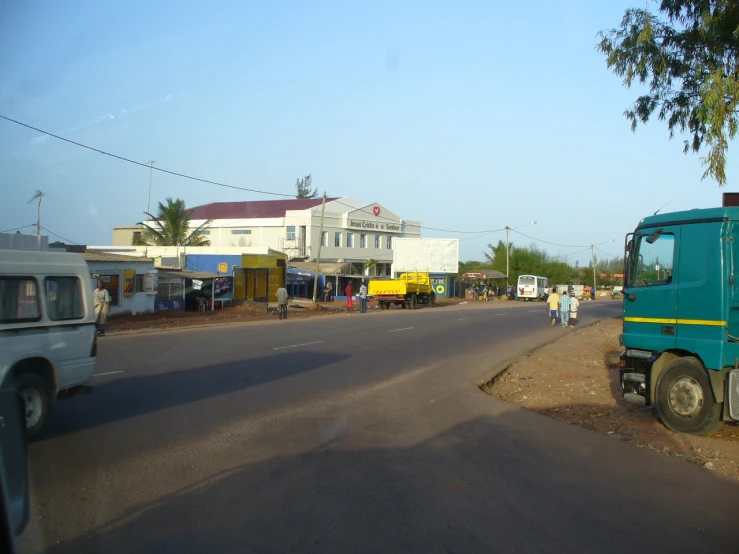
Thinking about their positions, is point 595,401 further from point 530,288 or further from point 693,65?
point 530,288

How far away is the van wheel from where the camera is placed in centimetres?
749

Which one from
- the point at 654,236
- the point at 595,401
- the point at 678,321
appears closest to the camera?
the point at 678,321

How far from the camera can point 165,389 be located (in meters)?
11.1

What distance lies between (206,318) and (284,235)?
31.7m

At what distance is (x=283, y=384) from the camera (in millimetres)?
12016

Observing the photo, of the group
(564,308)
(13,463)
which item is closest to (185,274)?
(564,308)

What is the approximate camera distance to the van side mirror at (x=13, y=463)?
2.64 m

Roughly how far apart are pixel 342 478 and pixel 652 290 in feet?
18.4

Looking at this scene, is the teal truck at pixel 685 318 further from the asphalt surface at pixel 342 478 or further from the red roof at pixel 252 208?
the red roof at pixel 252 208

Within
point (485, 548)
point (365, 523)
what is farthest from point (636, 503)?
point (365, 523)

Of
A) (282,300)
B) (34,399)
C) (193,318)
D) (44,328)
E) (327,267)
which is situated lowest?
(193,318)

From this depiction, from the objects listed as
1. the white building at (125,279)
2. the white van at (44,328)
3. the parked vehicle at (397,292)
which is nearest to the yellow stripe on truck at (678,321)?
the white van at (44,328)

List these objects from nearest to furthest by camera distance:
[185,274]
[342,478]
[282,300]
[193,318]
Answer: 1. [342,478]
2. [193,318]
3. [282,300]
4. [185,274]

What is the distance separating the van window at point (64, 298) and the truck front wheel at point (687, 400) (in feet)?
26.3
